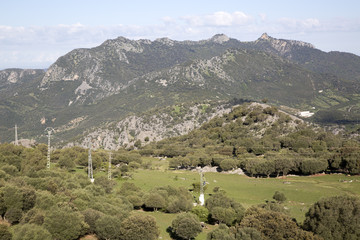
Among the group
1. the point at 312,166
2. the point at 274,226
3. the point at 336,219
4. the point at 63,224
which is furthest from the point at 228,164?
the point at 63,224

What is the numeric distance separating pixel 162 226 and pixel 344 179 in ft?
177

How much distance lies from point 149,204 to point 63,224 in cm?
2258

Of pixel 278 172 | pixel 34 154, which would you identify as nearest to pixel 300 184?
pixel 278 172

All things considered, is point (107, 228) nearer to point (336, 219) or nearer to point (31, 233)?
point (31, 233)

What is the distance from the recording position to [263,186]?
86.8 metres

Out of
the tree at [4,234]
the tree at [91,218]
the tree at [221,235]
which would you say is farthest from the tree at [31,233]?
the tree at [221,235]

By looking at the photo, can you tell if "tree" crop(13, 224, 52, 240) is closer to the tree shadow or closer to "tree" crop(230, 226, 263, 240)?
the tree shadow

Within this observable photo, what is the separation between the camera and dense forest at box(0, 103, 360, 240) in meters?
47.2

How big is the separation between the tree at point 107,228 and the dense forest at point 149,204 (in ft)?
0.42

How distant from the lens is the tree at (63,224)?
4575 centimetres

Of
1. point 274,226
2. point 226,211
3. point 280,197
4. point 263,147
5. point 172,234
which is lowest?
point 280,197

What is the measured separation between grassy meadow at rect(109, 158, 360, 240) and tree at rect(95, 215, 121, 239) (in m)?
11.2

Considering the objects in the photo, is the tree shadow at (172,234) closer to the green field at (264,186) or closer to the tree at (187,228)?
the tree at (187,228)

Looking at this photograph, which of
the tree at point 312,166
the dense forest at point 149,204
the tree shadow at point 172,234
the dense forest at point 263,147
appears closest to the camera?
the dense forest at point 149,204
